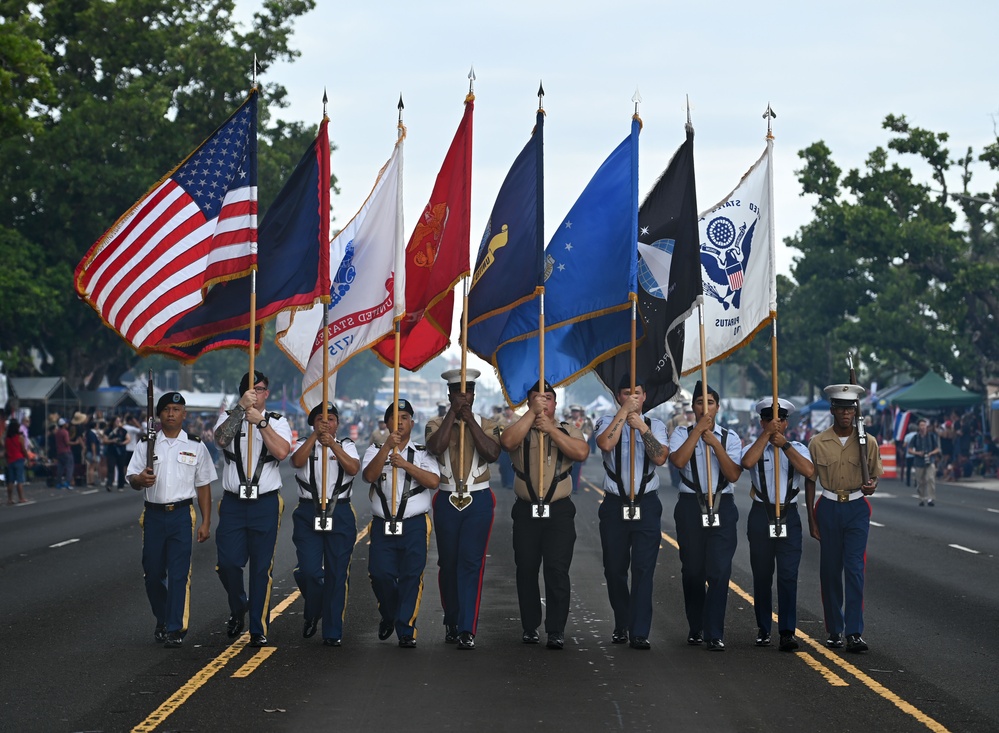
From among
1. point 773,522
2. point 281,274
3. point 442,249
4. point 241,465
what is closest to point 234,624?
point 241,465

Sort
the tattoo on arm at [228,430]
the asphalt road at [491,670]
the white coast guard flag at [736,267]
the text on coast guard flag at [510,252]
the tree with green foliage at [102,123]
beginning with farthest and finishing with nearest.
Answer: the tree with green foliage at [102,123] → the white coast guard flag at [736,267] → the text on coast guard flag at [510,252] → the tattoo on arm at [228,430] → the asphalt road at [491,670]

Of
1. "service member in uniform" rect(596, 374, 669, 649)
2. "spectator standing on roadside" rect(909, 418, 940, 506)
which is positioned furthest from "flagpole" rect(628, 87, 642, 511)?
"spectator standing on roadside" rect(909, 418, 940, 506)

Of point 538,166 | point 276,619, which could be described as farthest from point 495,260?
point 276,619

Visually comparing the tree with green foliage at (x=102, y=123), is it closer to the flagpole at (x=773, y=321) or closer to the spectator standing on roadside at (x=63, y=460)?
the spectator standing on roadside at (x=63, y=460)

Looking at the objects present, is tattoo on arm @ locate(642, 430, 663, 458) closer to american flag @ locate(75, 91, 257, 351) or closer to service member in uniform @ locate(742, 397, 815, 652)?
service member in uniform @ locate(742, 397, 815, 652)

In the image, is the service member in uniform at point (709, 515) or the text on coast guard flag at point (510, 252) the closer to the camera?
the service member in uniform at point (709, 515)

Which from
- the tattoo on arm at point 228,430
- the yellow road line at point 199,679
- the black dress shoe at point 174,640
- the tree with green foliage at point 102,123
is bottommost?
the yellow road line at point 199,679

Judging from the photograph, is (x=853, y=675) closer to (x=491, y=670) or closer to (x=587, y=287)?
(x=491, y=670)

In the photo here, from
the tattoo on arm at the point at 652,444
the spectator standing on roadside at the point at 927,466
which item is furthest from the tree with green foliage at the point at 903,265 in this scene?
the tattoo on arm at the point at 652,444

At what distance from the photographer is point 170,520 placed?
1108 centimetres

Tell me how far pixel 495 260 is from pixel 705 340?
1817mm

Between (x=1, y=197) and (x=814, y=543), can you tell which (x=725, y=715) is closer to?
(x=814, y=543)

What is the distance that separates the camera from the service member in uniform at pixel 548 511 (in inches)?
432

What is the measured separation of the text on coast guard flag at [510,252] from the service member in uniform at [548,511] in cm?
99
